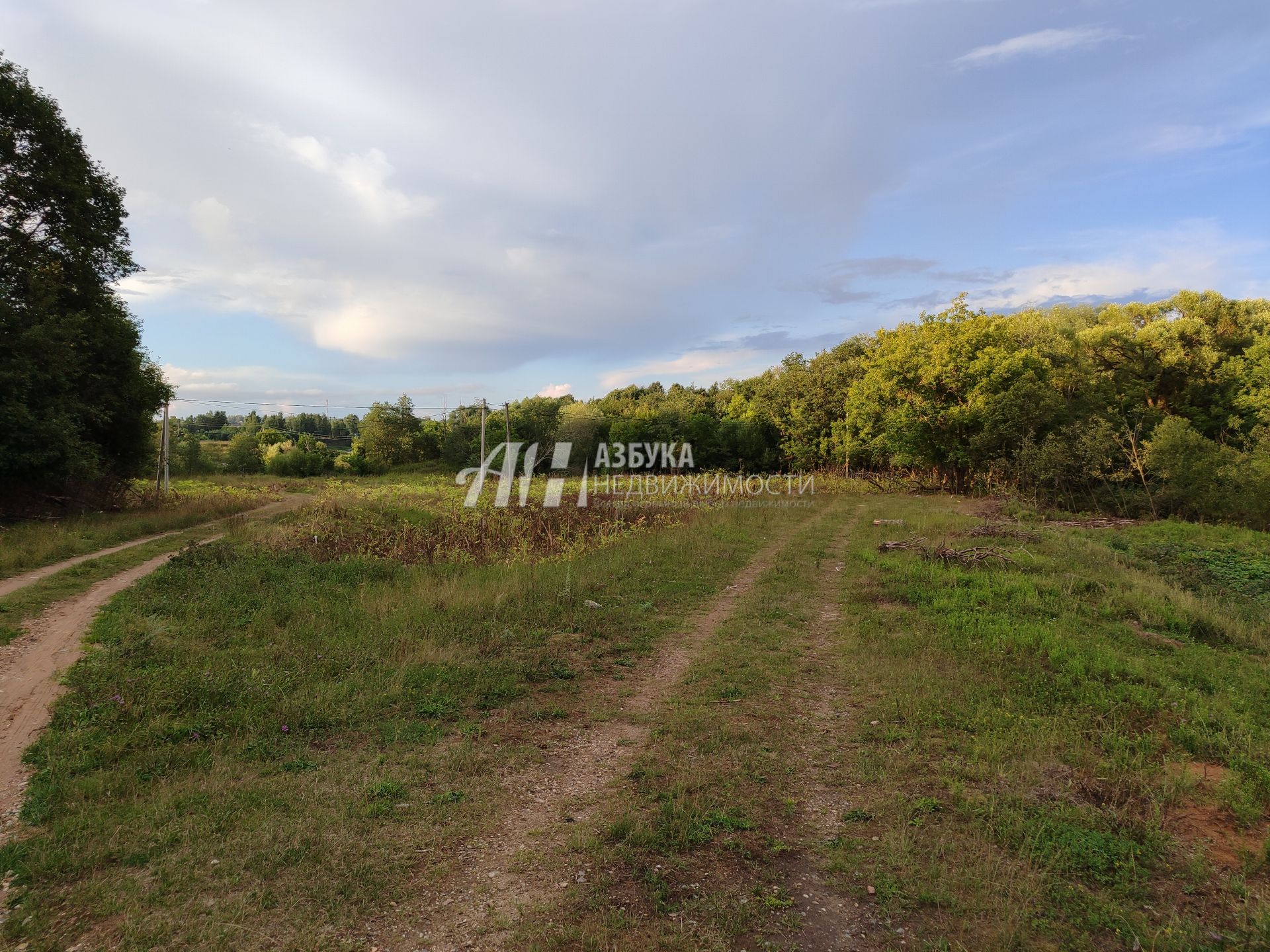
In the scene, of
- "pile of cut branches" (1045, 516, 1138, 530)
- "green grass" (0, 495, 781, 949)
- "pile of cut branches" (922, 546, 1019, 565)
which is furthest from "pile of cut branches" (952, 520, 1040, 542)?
"green grass" (0, 495, 781, 949)

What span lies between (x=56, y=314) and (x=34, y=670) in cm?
1390

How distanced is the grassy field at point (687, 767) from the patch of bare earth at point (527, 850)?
59 mm

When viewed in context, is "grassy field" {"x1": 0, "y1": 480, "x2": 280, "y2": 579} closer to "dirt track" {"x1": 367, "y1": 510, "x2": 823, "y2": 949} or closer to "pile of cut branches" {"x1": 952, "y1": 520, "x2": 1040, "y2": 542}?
"dirt track" {"x1": 367, "y1": 510, "x2": 823, "y2": 949}

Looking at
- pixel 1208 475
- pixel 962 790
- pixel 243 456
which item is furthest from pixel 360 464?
pixel 1208 475

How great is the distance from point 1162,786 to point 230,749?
739 centimetres

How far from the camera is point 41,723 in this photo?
16.1 feet

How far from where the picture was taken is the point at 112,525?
14734mm

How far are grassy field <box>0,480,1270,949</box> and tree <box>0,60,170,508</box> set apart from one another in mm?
8778

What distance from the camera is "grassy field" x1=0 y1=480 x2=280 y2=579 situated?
35.7 ft

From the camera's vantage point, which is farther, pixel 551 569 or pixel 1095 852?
pixel 551 569

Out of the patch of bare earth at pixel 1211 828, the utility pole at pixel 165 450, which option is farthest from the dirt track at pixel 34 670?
the utility pole at pixel 165 450

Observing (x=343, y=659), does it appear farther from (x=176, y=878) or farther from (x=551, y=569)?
(x=551, y=569)

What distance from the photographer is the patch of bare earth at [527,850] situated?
2.88 meters

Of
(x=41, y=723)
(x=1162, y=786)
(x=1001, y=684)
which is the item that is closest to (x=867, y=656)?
(x=1001, y=684)
